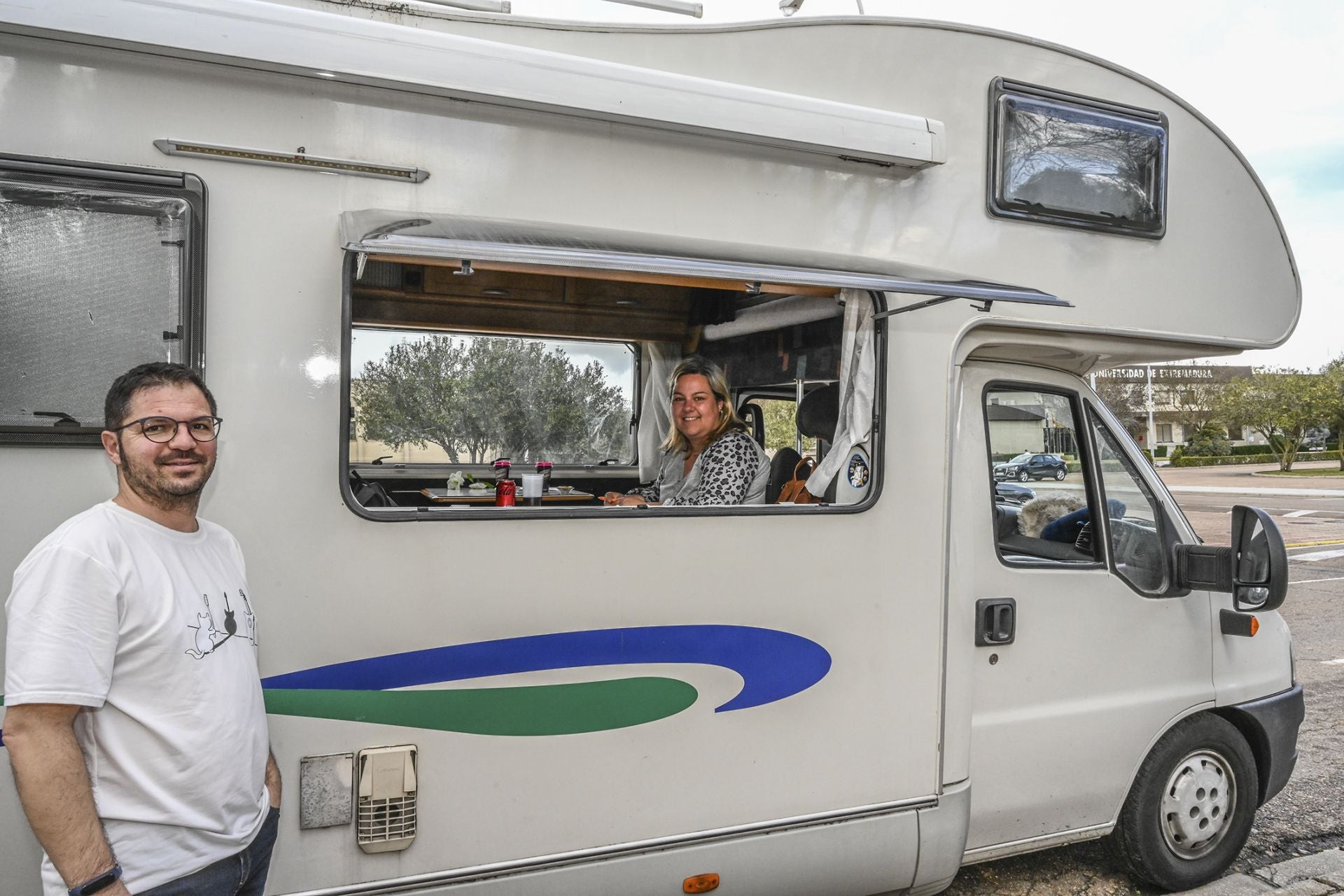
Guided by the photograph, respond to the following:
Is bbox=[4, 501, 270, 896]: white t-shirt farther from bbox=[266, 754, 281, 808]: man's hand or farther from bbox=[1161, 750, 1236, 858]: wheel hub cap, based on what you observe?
bbox=[1161, 750, 1236, 858]: wheel hub cap

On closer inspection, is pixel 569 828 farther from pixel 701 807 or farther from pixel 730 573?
pixel 730 573

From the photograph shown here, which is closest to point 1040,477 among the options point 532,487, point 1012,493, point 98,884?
point 1012,493

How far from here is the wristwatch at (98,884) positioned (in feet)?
5.50

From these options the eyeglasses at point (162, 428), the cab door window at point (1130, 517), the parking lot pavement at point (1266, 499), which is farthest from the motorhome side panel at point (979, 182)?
the parking lot pavement at point (1266, 499)

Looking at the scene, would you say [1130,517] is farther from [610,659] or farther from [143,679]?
[143,679]

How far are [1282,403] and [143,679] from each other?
48.5 m

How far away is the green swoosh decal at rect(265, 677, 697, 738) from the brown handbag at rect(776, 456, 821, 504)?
0.79m

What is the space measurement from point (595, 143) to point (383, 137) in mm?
586

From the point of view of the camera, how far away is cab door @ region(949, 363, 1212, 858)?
3391mm

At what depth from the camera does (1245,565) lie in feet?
11.6

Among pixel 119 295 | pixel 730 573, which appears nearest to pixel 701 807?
pixel 730 573

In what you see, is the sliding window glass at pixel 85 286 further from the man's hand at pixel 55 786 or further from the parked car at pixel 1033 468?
the parked car at pixel 1033 468

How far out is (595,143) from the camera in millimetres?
2758

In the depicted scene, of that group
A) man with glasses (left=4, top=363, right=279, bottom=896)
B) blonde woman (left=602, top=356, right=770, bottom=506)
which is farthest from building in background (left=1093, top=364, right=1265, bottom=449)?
man with glasses (left=4, top=363, right=279, bottom=896)
